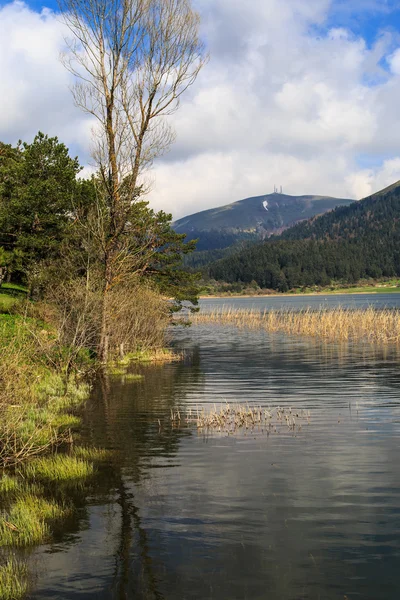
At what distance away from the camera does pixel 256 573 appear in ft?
26.7

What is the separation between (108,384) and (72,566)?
18017mm

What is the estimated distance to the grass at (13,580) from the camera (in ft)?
24.5

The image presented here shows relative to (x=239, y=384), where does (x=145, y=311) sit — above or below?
above

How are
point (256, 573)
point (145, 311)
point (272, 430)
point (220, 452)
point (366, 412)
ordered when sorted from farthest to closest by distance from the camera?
point (145, 311)
point (366, 412)
point (272, 430)
point (220, 452)
point (256, 573)

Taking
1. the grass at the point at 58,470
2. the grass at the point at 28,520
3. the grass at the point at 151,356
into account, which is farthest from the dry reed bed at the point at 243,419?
the grass at the point at 151,356

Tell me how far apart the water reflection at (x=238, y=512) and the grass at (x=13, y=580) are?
0.86ft

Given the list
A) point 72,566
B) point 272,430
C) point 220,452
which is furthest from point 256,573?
point 272,430

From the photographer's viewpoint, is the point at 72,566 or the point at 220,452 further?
the point at 220,452

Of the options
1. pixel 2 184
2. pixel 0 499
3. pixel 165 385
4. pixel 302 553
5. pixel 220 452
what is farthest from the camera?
pixel 2 184

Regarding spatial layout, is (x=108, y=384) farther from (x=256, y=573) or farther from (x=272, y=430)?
(x=256, y=573)

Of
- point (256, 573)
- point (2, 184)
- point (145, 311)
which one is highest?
point (2, 184)

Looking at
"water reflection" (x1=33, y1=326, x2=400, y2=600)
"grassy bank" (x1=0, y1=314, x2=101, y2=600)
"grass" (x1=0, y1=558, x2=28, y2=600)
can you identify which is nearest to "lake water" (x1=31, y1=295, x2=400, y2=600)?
"water reflection" (x1=33, y1=326, x2=400, y2=600)

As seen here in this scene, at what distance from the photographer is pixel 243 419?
17.6 m

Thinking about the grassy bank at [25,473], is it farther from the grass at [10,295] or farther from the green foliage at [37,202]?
the green foliage at [37,202]
